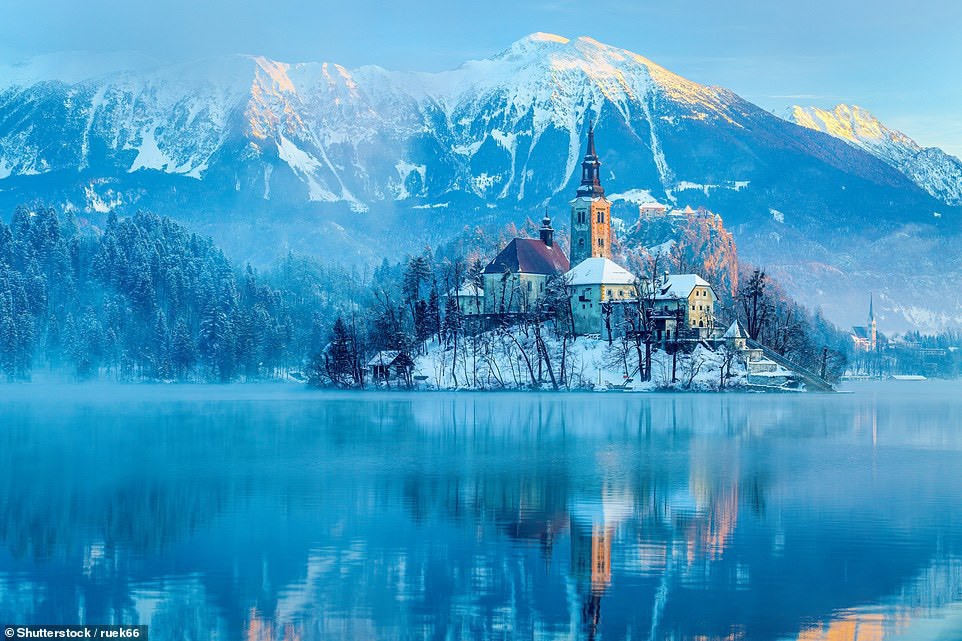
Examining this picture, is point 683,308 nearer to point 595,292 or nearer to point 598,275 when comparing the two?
point 595,292

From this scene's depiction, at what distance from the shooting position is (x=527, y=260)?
609ft

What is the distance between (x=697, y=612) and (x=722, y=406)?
91542 millimetres

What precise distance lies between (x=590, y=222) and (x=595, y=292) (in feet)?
87.8

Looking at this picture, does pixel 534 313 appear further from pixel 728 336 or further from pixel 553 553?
pixel 553 553

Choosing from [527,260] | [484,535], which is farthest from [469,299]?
[484,535]

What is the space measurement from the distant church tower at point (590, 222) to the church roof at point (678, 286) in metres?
27.7

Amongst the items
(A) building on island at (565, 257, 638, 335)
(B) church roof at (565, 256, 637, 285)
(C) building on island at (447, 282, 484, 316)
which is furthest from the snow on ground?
(C) building on island at (447, 282, 484, 316)

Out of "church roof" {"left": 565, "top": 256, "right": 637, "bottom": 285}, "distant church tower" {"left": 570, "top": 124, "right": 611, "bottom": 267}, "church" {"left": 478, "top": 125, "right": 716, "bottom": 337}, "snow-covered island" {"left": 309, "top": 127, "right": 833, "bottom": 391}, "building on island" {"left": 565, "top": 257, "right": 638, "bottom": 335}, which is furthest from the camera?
"distant church tower" {"left": 570, "top": 124, "right": 611, "bottom": 267}

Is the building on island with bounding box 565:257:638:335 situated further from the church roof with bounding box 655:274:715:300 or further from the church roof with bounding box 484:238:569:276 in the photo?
the church roof with bounding box 484:238:569:276

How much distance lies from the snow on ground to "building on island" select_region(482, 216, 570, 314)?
12.6 metres

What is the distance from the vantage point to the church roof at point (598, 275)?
16838cm

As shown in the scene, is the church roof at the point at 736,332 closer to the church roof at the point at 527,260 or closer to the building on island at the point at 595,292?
the building on island at the point at 595,292

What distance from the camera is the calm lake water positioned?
29984mm

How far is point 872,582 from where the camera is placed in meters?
33.5
